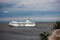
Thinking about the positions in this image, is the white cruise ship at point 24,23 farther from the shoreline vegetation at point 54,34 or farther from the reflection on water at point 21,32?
the shoreline vegetation at point 54,34

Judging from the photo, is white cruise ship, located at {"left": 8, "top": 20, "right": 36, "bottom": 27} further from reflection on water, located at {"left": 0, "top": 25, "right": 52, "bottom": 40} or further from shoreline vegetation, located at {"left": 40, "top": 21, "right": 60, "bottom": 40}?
shoreline vegetation, located at {"left": 40, "top": 21, "right": 60, "bottom": 40}

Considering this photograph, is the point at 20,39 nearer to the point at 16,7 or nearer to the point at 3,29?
the point at 3,29

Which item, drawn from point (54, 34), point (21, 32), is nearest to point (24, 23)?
point (21, 32)

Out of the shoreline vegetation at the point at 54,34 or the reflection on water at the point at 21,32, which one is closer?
the shoreline vegetation at the point at 54,34

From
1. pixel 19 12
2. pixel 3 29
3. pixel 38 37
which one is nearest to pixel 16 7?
pixel 19 12

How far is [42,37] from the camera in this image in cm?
279

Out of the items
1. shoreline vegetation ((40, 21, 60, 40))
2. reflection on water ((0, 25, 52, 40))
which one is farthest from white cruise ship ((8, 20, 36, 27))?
shoreline vegetation ((40, 21, 60, 40))

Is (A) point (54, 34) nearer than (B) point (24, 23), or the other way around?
(A) point (54, 34)

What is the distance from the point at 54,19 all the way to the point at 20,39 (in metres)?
0.76

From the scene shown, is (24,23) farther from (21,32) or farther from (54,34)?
(54,34)

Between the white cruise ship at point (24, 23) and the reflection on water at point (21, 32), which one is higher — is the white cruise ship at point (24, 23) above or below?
above

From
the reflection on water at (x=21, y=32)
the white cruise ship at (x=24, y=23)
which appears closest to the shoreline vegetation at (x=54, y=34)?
the reflection on water at (x=21, y=32)

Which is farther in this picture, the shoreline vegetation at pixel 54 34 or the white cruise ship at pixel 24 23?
the white cruise ship at pixel 24 23

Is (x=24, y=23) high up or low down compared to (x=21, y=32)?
up
